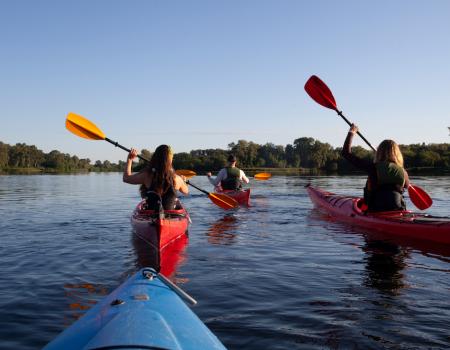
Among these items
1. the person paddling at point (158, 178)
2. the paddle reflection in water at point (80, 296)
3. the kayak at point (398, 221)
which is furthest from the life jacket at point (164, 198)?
the kayak at point (398, 221)

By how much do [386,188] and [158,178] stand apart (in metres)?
4.62

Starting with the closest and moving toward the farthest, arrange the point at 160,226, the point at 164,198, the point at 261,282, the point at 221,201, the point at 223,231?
the point at 261,282 < the point at 160,226 < the point at 164,198 < the point at 223,231 < the point at 221,201

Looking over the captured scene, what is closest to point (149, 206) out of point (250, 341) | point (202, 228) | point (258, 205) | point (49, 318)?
point (202, 228)

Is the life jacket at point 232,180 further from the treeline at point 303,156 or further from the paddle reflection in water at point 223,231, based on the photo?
the treeline at point 303,156

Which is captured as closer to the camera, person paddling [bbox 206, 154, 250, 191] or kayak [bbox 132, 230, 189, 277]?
kayak [bbox 132, 230, 189, 277]

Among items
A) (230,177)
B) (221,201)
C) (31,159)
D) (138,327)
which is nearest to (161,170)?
(221,201)

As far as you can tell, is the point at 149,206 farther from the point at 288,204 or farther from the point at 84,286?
the point at 288,204

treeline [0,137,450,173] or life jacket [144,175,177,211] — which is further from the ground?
treeline [0,137,450,173]

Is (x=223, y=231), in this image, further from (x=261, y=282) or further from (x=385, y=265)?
(x=261, y=282)

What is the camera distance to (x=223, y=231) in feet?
30.6

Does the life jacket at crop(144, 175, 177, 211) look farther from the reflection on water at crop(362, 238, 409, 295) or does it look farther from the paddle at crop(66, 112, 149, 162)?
the reflection on water at crop(362, 238, 409, 295)


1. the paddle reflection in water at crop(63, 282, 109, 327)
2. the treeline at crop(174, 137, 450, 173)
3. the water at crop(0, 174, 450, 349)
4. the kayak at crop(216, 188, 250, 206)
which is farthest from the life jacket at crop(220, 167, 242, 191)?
the treeline at crop(174, 137, 450, 173)

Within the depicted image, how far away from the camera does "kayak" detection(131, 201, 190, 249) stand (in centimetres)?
627

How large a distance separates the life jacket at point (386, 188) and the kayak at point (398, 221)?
0.58 ft
